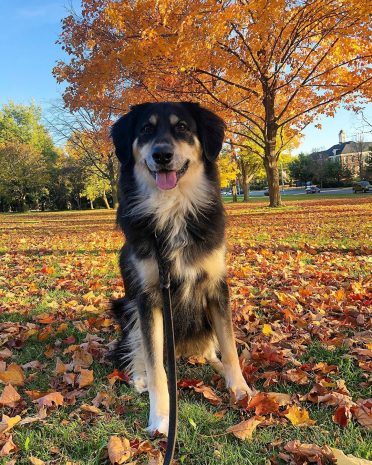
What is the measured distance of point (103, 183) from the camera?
4831 cm

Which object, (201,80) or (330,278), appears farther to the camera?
(201,80)

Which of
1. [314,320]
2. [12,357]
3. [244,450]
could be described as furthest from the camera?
[314,320]

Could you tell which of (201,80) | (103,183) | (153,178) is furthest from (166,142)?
(103,183)

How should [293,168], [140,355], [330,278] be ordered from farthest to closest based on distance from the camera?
[293,168] < [330,278] < [140,355]

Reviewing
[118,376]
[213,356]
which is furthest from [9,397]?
[213,356]

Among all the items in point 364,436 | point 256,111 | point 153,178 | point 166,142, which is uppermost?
point 256,111

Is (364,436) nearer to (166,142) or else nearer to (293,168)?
(166,142)

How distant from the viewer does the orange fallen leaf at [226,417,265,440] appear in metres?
2.29

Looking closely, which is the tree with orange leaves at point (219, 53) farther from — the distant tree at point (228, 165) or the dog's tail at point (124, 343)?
the distant tree at point (228, 165)

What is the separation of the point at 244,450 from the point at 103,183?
47920 mm

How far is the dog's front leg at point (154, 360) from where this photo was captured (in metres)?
2.62

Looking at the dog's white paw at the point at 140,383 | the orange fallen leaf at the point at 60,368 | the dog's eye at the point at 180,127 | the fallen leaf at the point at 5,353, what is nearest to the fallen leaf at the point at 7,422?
the orange fallen leaf at the point at 60,368

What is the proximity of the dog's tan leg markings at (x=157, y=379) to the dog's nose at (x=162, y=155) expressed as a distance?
1.12 meters

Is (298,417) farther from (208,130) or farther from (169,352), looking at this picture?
(208,130)
